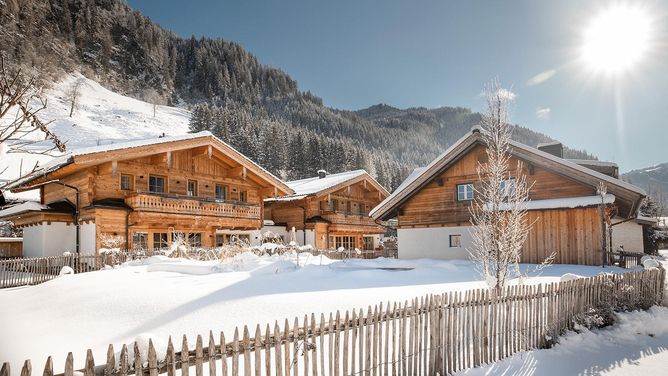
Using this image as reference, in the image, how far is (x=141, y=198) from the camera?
22094 millimetres

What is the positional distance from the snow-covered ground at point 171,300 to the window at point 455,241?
20.7 feet

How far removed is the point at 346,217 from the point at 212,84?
447 ft

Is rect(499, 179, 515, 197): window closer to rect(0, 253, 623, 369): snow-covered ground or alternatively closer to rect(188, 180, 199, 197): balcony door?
rect(0, 253, 623, 369): snow-covered ground

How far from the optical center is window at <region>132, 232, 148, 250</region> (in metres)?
23.3

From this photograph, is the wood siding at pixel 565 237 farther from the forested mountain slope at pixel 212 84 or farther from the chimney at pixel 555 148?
the forested mountain slope at pixel 212 84

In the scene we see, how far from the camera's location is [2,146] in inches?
132

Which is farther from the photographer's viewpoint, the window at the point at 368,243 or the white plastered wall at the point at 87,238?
the window at the point at 368,243

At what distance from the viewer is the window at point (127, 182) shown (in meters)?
23.3

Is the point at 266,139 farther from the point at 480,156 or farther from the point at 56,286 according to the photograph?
the point at 56,286

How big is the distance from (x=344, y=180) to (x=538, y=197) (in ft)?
62.3

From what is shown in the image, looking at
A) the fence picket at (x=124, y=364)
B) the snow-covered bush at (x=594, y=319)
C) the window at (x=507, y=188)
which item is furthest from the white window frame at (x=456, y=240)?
the fence picket at (x=124, y=364)

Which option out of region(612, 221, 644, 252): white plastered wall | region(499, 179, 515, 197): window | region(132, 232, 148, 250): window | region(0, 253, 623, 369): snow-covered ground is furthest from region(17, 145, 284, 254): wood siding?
region(612, 221, 644, 252): white plastered wall

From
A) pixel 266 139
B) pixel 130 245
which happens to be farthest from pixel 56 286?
pixel 266 139

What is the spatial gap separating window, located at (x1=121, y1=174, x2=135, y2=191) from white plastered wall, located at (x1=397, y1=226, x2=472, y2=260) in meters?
16.4
